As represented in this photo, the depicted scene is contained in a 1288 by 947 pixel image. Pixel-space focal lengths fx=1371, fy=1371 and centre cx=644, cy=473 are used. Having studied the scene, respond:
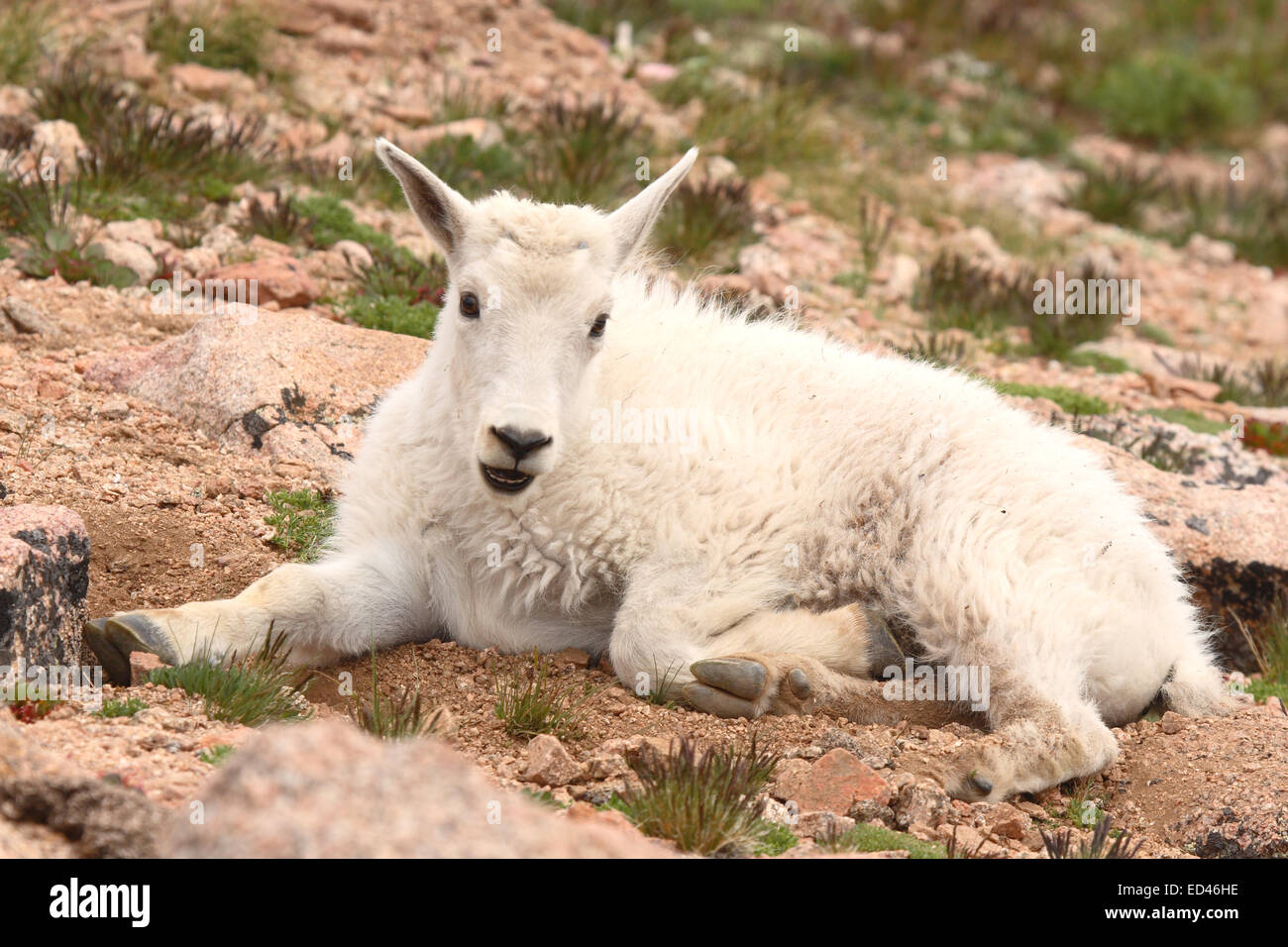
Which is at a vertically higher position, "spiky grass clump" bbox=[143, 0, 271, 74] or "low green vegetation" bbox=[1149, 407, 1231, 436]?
"spiky grass clump" bbox=[143, 0, 271, 74]

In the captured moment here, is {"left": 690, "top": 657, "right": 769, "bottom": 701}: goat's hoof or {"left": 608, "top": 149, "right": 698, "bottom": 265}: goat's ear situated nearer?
{"left": 690, "top": 657, "right": 769, "bottom": 701}: goat's hoof

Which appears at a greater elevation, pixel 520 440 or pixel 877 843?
pixel 520 440

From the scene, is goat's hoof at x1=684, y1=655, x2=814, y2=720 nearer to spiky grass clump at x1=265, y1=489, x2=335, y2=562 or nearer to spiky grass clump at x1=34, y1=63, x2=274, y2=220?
spiky grass clump at x1=265, y1=489, x2=335, y2=562

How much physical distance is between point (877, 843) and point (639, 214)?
2632 millimetres

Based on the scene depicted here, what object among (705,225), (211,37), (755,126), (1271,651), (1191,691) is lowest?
(1271,651)

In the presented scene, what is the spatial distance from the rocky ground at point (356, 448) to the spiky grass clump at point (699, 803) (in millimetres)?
118

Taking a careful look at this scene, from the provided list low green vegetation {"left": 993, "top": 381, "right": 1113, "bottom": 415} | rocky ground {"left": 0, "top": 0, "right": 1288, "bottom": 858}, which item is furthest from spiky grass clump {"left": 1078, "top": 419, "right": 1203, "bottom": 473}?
low green vegetation {"left": 993, "top": 381, "right": 1113, "bottom": 415}

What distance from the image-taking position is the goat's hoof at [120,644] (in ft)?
15.6

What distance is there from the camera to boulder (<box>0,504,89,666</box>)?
173 inches

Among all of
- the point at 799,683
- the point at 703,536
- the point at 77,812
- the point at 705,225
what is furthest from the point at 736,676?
the point at 705,225

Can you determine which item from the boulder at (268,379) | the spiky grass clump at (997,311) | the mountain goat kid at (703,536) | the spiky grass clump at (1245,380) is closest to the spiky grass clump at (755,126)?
the spiky grass clump at (997,311)

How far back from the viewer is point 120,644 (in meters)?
4.76

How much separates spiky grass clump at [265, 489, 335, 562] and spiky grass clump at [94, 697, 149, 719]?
1.62 meters

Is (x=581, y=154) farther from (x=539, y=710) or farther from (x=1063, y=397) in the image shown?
(x=539, y=710)
